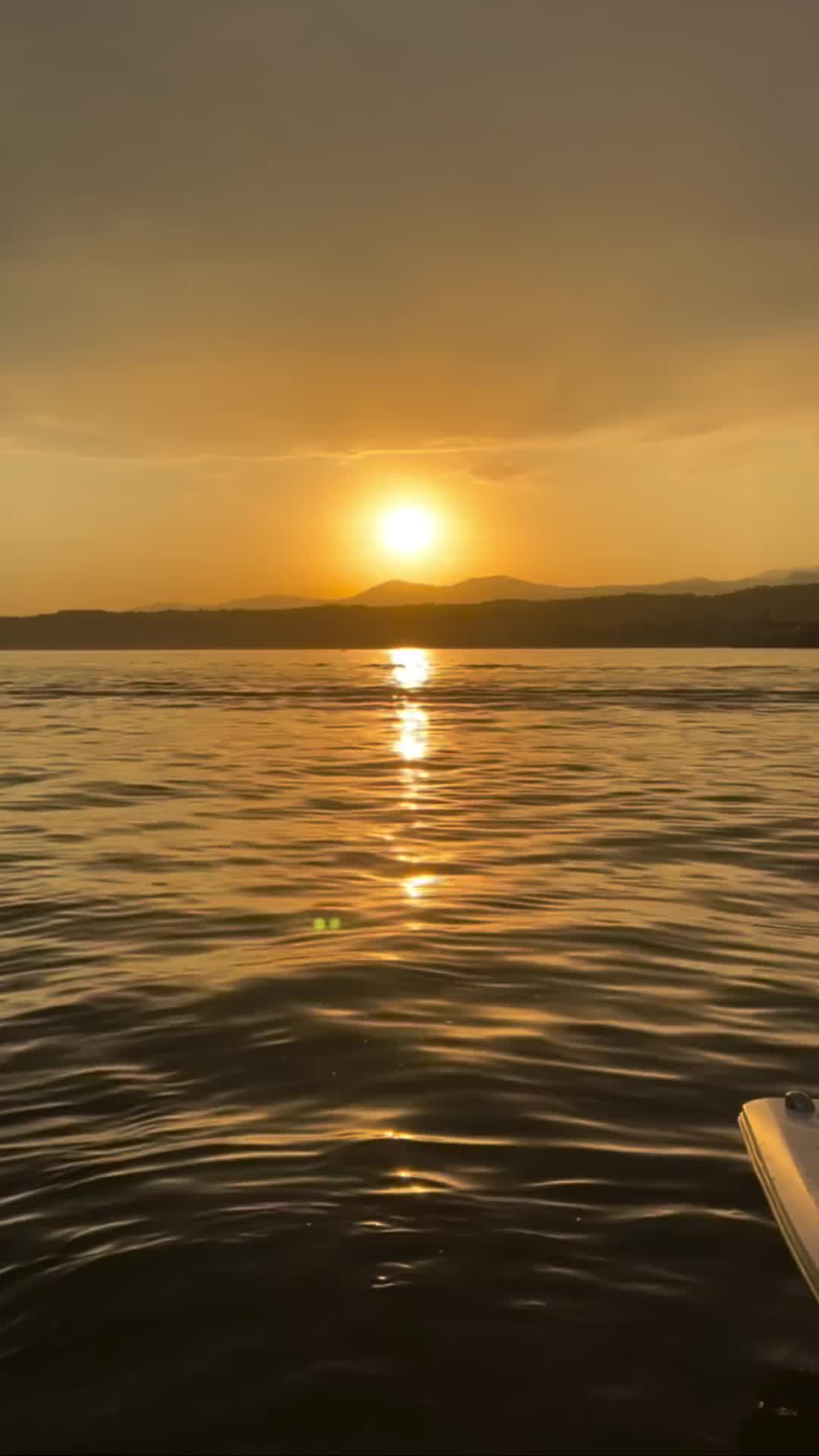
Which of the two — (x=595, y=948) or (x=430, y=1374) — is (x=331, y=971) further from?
(x=430, y=1374)

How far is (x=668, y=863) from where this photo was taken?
19.7 meters

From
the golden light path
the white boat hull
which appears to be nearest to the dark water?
the golden light path

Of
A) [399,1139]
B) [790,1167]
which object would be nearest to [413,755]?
[399,1139]

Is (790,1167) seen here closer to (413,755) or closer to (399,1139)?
(399,1139)

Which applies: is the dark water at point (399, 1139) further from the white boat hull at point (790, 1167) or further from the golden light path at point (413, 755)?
the white boat hull at point (790, 1167)

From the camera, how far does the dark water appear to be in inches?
219

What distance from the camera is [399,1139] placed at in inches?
331

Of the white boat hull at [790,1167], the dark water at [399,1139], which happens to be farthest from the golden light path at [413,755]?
the white boat hull at [790,1167]

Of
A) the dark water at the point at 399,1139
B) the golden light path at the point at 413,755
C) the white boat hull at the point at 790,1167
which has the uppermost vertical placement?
the white boat hull at the point at 790,1167

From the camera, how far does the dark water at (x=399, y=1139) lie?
5570mm

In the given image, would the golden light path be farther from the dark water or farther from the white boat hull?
the white boat hull

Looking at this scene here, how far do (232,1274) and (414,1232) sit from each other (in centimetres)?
108

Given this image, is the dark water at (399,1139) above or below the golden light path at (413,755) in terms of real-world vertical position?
above

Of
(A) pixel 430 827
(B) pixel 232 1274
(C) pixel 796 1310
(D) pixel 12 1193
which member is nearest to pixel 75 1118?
(D) pixel 12 1193
